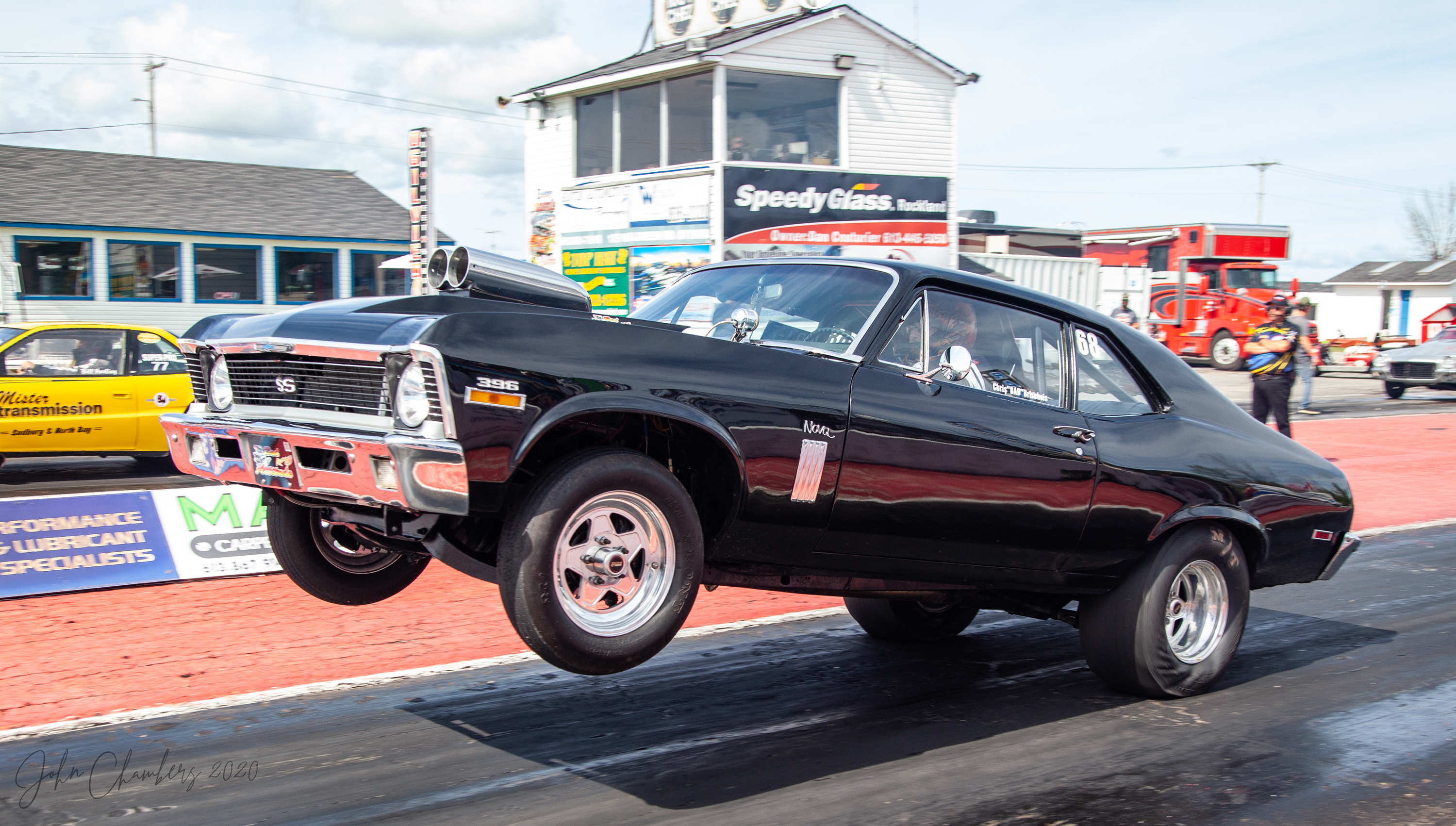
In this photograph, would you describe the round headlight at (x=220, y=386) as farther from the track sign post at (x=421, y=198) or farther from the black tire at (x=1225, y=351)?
the black tire at (x=1225, y=351)

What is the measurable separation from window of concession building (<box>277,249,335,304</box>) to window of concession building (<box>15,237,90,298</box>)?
427 cm

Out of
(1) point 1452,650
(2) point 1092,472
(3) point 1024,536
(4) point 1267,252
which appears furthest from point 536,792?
(4) point 1267,252

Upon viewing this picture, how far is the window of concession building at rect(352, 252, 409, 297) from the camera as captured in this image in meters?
30.0

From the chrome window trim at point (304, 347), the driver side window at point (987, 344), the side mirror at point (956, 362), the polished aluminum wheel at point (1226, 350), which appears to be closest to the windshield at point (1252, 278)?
the polished aluminum wheel at point (1226, 350)

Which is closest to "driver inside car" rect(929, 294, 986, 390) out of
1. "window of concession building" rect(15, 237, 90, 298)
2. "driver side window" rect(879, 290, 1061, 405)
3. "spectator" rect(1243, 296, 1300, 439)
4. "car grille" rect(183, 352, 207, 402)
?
"driver side window" rect(879, 290, 1061, 405)

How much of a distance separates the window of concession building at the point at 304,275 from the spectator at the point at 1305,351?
21697 millimetres

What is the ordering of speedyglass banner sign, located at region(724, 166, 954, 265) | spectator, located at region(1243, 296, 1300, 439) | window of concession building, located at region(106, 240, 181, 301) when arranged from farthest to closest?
window of concession building, located at region(106, 240, 181, 301) → speedyglass banner sign, located at region(724, 166, 954, 265) → spectator, located at region(1243, 296, 1300, 439)

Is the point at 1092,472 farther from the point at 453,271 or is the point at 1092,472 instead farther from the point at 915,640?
the point at 453,271

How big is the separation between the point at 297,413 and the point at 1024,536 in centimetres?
283

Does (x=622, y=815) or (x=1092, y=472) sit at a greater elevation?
(x=1092, y=472)

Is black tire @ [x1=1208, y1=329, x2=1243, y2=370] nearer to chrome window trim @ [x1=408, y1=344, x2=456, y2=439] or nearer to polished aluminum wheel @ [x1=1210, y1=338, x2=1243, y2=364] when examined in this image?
polished aluminum wheel @ [x1=1210, y1=338, x2=1243, y2=364]

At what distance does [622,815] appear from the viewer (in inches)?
153

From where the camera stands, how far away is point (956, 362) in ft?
14.3

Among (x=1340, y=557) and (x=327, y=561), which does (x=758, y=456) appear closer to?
(x=327, y=561)
